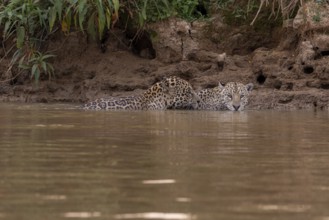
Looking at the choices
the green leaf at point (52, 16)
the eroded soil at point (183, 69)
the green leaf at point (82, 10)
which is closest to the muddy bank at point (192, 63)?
the eroded soil at point (183, 69)

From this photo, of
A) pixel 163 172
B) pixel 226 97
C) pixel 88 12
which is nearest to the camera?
pixel 163 172

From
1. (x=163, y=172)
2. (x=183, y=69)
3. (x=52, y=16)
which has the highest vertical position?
(x=52, y=16)

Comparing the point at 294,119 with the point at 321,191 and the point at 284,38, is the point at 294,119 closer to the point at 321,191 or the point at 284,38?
the point at 284,38

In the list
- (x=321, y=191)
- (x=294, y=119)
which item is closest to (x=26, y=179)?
(x=321, y=191)

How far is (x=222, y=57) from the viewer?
15.0 m

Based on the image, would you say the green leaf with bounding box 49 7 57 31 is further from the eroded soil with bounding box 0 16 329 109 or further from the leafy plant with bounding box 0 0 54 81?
the eroded soil with bounding box 0 16 329 109

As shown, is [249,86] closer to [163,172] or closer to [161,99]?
[161,99]

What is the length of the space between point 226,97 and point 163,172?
8771 mm

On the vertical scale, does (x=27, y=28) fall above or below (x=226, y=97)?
above

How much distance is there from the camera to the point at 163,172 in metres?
5.05

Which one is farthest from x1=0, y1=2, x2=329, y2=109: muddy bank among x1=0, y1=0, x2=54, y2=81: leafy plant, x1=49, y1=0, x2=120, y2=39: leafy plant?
x1=49, y1=0, x2=120, y2=39: leafy plant

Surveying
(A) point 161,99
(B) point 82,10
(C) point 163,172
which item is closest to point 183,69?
(A) point 161,99

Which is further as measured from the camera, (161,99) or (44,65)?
(44,65)

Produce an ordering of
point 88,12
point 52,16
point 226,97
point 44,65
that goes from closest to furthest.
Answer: point 226,97, point 52,16, point 88,12, point 44,65
